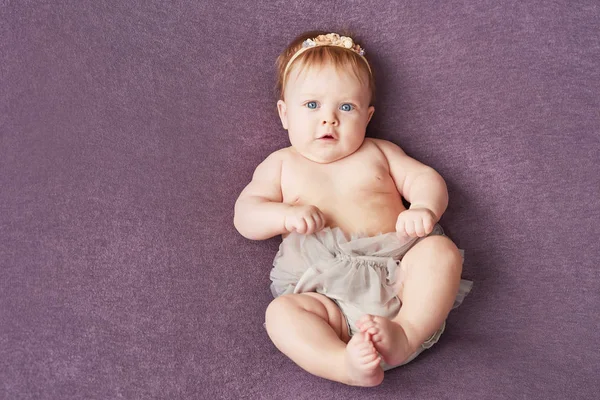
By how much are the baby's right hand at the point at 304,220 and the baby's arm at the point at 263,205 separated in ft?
0.06

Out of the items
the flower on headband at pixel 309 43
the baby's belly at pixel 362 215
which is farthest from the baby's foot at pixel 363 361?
the flower on headband at pixel 309 43

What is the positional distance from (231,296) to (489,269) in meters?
0.61

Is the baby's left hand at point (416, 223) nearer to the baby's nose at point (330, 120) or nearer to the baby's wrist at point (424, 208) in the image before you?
the baby's wrist at point (424, 208)

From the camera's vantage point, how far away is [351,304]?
4.61ft

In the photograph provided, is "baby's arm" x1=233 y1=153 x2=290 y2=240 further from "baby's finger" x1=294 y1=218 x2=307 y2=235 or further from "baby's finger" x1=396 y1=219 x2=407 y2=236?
"baby's finger" x1=396 y1=219 x2=407 y2=236

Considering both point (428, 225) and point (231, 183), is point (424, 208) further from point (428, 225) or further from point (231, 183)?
point (231, 183)

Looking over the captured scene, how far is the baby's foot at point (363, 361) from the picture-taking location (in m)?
1.20

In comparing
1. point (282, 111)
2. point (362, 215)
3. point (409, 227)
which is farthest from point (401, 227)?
point (282, 111)

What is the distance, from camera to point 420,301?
4.41 feet

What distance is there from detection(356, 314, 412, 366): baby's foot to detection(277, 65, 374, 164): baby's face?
48 cm

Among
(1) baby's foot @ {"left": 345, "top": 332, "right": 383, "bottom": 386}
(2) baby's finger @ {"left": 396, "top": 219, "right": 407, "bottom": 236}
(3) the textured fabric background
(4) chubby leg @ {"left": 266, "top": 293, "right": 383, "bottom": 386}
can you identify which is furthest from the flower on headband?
(1) baby's foot @ {"left": 345, "top": 332, "right": 383, "bottom": 386}

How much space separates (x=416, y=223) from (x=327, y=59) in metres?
0.46

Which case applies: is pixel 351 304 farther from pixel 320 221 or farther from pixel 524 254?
pixel 524 254

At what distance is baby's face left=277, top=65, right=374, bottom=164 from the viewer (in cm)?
156
